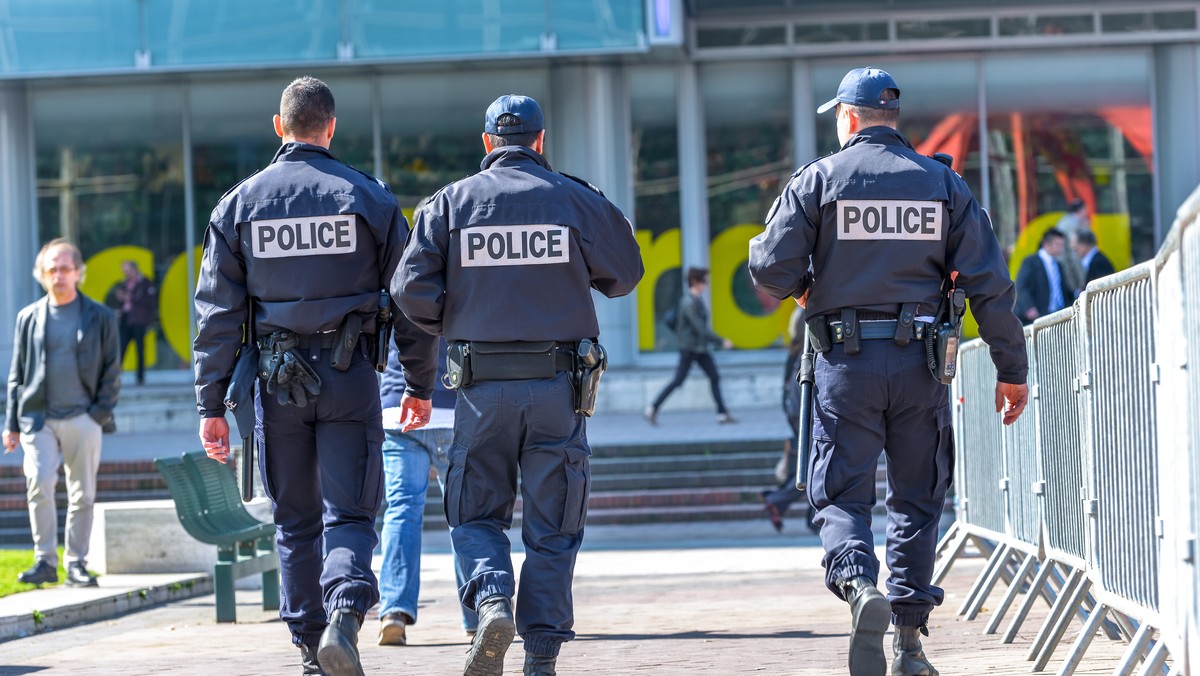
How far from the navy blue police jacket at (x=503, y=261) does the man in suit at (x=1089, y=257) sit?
10.9 metres

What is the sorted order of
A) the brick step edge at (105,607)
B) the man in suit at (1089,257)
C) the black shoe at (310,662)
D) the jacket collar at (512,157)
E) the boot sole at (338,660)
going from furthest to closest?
the man in suit at (1089,257) → the brick step edge at (105,607) → the jacket collar at (512,157) → the black shoe at (310,662) → the boot sole at (338,660)

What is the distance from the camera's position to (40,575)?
10.3 m

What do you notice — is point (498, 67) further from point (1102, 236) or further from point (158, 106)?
point (1102, 236)

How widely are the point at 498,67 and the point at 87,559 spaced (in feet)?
39.9

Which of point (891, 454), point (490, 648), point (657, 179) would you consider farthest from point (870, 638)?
point (657, 179)

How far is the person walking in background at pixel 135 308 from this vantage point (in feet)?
72.6

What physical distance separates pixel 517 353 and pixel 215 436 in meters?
1.09

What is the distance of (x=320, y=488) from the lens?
5.73 m

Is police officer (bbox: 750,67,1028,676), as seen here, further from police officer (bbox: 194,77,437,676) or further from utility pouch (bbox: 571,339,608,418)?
police officer (bbox: 194,77,437,676)

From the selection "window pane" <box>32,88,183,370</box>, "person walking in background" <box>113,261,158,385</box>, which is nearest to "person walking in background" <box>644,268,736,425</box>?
"person walking in background" <box>113,261,158,385</box>

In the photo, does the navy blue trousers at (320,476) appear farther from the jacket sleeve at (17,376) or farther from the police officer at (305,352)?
the jacket sleeve at (17,376)

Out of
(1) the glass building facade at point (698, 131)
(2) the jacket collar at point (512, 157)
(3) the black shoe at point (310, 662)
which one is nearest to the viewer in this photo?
(3) the black shoe at point (310, 662)

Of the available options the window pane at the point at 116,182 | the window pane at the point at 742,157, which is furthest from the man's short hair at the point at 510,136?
the window pane at the point at 116,182

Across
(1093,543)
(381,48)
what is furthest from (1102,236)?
(1093,543)
